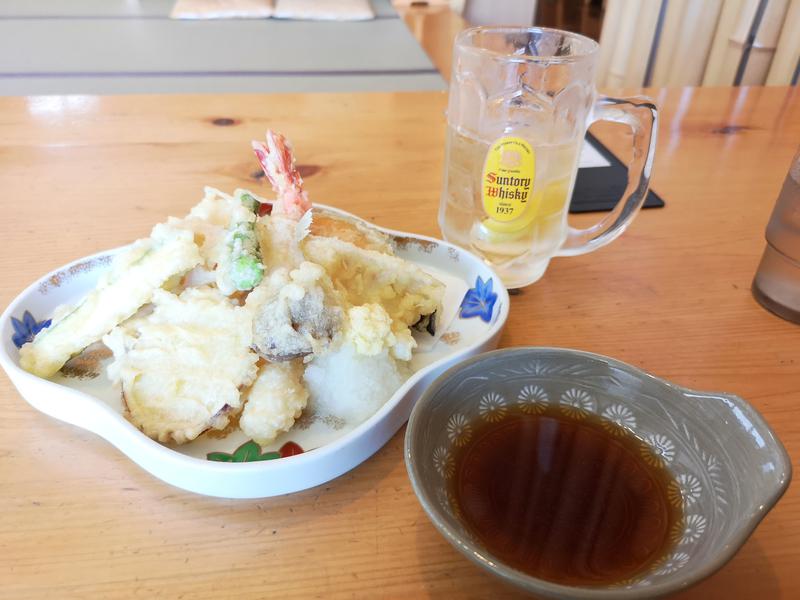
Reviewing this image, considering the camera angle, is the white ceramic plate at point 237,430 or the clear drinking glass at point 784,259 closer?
the white ceramic plate at point 237,430

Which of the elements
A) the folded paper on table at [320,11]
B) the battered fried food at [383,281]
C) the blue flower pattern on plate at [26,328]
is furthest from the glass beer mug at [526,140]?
the folded paper on table at [320,11]

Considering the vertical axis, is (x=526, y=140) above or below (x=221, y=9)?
above

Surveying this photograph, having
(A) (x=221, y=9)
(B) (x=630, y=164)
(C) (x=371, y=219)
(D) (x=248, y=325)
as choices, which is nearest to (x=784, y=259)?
(B) (x=630, y=164)

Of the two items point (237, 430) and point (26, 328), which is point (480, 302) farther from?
point (26, 328)

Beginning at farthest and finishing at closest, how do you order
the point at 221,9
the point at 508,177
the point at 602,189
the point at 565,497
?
the point at 221,9
the point at 602,189
the point at 508,177
the point at 565,497

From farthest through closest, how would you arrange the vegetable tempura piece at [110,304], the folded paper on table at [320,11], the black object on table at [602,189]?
the folded paper on table at [320,11] < the black object on table at [602,189] < the vegetable tempura piece at [110,304]

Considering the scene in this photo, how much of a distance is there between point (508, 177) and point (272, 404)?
45cm

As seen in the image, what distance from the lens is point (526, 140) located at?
85 cm

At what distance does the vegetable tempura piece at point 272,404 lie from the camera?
649 millimetres

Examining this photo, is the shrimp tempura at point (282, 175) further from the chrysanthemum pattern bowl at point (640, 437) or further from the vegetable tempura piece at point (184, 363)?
the chrysanthemum pattern bowl at point (640, 437)

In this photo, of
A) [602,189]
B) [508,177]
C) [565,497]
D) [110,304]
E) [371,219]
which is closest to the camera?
A: [565,497]

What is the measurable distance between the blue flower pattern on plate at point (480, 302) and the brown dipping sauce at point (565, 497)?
0.22 metres

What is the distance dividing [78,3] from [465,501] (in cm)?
377

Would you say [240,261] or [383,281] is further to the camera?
[383,281]
